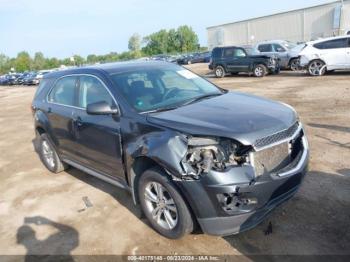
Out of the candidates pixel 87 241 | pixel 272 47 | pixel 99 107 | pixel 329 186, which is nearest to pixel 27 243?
pixel 87 241

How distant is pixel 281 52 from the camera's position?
63.8 feet

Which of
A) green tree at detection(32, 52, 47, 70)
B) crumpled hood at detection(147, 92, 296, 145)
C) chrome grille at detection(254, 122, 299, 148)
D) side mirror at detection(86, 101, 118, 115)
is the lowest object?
green tree at detection(32, 52, 47, 70)

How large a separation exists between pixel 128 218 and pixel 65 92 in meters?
2.20

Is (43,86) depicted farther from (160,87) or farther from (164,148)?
(164,148)

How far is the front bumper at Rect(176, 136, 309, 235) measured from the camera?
10.7ft

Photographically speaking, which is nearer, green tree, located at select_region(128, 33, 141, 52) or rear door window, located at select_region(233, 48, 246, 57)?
rear door window, located at select_region(233, 48, 246, 57)

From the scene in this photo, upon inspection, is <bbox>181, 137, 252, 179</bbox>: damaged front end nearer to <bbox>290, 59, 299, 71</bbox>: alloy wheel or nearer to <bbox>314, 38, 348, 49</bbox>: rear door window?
<bbox>314, 38, 348, 49</bbox>: rear door window

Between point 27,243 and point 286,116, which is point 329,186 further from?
point 27,243

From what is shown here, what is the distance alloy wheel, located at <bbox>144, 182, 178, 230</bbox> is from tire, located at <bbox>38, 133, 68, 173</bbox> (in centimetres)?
272

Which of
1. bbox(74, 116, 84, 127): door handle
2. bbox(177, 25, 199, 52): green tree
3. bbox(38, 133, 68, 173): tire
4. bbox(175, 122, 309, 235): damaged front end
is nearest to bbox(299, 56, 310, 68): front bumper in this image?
bbox(38, 133, 68, 173): tire

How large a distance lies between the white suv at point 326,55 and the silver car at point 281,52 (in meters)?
2.74

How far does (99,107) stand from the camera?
13.6 feet

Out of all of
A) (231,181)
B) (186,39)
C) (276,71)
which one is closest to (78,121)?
(231,181)

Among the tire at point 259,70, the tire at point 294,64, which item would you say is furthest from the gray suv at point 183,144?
the tire at point 294,64
